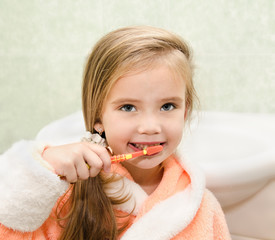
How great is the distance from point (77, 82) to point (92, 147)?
0.79 meters

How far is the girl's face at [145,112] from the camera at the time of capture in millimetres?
564

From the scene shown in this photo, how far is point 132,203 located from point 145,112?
7.9 inches

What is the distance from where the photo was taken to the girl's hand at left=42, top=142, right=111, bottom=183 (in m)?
0.50

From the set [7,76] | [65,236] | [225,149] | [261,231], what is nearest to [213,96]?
[225,149]

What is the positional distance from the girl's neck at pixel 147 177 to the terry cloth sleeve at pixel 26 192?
21 cm

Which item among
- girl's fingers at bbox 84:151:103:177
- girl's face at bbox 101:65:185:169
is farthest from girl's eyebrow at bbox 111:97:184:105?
girl's fingers at bbox 84:151:103:177

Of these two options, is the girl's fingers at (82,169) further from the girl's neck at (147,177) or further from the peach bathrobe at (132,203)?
the girl's neck at (147,177)

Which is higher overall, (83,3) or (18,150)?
(83,3)

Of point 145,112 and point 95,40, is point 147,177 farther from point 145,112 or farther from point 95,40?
point 95,40

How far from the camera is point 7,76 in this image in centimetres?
135

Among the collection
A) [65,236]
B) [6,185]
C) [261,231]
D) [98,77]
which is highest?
[98,77]

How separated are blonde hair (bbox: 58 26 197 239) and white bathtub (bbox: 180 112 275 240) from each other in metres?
0.17

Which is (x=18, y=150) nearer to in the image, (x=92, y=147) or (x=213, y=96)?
(x=92, y=147)

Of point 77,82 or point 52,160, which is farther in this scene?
point 77,82
